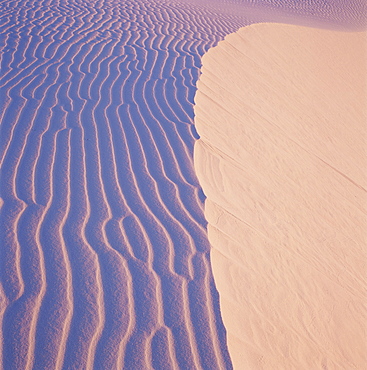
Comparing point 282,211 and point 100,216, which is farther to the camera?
point 282,211

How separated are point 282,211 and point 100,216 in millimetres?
2060

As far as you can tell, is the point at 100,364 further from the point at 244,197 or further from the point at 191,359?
the point at 244,197

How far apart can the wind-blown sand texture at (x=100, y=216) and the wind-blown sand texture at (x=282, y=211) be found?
0.74 feet

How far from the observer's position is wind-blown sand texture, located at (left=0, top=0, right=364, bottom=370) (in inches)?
92.7

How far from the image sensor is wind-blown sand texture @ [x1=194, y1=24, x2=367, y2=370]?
2.79 m

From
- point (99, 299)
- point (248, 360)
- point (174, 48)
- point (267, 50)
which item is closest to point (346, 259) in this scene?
point (248, 360)

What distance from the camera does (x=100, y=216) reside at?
10.7 ft

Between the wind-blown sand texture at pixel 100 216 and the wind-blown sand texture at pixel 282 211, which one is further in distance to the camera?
the wind-blown sand texture at pixel 282 211

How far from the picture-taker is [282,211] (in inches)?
159

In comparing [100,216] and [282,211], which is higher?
[282,211]

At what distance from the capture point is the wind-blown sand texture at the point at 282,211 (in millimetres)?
2793

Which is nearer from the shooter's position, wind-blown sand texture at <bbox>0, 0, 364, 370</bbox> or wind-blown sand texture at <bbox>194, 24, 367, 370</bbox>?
wind-blown sand texture at <bbox>0, 0, 364, 370</bbox>

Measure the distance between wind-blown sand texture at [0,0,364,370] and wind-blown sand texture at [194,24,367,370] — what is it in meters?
0.22

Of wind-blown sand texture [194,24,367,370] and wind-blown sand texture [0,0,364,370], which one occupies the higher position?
wind-blown sand texture [194,24,367,370]
